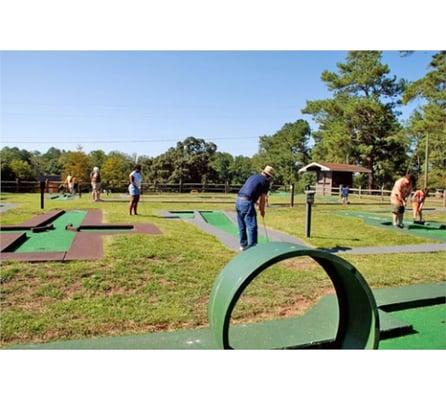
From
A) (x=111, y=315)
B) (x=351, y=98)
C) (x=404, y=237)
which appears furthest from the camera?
(x=351, y=98)

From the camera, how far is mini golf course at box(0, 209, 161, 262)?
19.7ft

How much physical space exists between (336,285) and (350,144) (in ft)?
122

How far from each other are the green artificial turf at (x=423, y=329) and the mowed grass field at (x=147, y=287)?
2.79 feet

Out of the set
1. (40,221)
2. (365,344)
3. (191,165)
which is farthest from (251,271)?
(191,165)

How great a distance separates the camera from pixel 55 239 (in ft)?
26.1

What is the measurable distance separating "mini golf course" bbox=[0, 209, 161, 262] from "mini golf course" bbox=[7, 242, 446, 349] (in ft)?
9.40

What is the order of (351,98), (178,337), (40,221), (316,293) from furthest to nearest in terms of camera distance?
1. (351,98)
2. (40,221)
3. (316,293)
4. (178,337)

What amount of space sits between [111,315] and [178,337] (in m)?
0.78

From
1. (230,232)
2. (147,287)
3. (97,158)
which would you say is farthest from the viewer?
(97,158)

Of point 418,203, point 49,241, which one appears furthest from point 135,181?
point 418,203

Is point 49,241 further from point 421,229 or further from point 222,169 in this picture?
point 222,169

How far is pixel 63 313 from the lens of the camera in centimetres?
396

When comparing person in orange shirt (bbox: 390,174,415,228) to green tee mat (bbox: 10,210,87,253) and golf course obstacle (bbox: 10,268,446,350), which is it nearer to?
golf course obstacle (bbox: 10,268,446,350)

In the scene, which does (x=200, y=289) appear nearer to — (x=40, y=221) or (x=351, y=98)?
(x=40, y=221)
